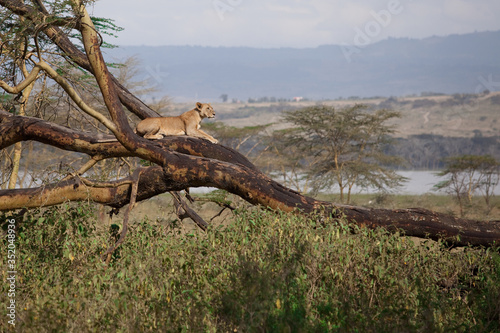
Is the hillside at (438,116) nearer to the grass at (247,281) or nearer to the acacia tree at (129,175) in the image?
the acacia tree at (129,175)

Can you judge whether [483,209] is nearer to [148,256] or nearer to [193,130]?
[193,130]

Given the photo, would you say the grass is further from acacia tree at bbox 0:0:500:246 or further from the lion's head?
the lion's head

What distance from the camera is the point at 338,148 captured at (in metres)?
22.2

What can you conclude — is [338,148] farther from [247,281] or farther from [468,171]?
[247,281]

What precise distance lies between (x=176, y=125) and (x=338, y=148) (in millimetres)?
15493

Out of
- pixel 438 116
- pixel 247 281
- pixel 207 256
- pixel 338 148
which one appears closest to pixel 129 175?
pixel 207 256

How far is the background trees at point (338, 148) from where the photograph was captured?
851 inches

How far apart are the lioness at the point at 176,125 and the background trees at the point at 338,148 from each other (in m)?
13.8

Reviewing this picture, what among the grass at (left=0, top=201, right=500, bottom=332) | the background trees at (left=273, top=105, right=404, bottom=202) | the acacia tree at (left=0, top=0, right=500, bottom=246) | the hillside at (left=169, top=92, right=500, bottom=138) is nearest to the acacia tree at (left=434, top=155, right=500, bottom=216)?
the background trees at (left=273, top=105, right=404, bottom=202)

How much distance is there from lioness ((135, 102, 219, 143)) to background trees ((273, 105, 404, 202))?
→ 13761 mm

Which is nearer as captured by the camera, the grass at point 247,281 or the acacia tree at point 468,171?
the grass at point 247,281

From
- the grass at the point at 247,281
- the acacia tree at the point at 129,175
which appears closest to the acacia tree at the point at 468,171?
the acacia tree at the point at 129,175

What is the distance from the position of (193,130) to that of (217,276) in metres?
3.10

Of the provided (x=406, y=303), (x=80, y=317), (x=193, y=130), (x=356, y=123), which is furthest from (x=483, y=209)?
(x=80, y=317)
